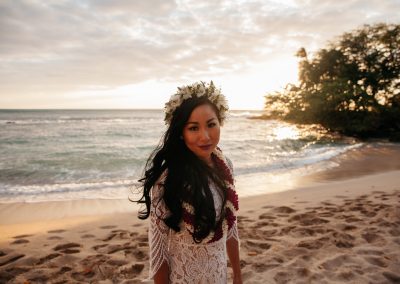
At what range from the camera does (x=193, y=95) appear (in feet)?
6.70

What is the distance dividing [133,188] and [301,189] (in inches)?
199

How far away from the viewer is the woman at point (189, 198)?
6.06 feet

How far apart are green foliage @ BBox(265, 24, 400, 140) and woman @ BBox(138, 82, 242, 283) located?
25749 millimetres

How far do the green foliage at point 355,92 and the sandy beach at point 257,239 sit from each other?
19.5 m

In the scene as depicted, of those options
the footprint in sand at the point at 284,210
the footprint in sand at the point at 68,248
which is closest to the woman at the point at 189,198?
the footprint in sand at the point at 68,248

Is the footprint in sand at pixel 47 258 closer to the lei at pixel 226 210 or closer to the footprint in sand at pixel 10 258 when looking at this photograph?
the footprint in sand at pixel 10 258

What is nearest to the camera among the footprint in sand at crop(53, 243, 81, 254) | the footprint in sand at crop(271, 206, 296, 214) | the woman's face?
the woman's face

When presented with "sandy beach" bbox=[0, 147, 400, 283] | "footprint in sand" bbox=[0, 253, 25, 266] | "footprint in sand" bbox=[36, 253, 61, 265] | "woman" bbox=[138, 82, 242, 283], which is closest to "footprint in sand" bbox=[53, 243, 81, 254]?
"sandy beach" bbox=[0, 147, 400, 283]

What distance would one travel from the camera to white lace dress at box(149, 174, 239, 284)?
1839 mm

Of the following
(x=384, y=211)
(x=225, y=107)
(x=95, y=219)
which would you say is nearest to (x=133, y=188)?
(x=95, y=219)

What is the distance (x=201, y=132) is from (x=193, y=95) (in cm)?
28

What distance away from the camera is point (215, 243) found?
1983 mm

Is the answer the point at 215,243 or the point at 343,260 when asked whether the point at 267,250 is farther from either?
the point at 215,243

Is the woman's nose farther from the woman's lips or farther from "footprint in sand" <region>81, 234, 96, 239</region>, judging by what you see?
"footprint in sand" <region>81, 234, 96, 239</region>
